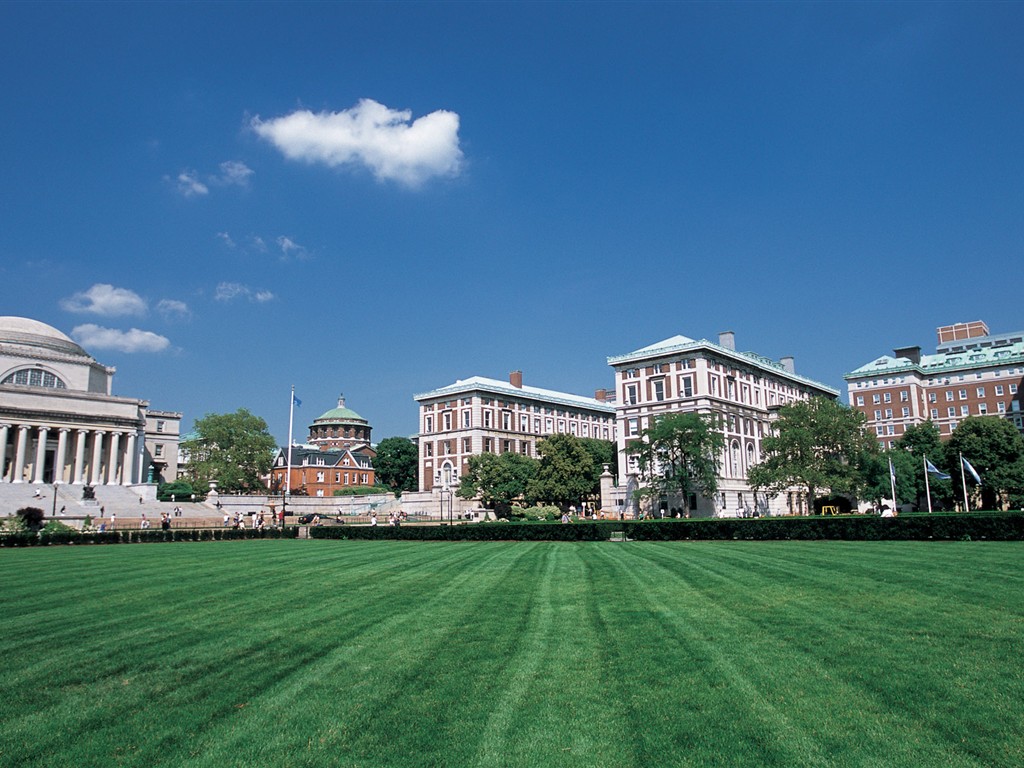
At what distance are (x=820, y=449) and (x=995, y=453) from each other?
944 inches

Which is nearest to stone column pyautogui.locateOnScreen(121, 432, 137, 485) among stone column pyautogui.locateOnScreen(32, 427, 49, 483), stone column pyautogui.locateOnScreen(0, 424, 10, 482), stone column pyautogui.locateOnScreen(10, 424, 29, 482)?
stone column pyautogui.locateOnScreen(32, 427, 49, 483)

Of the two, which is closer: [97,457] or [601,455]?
[97,457]

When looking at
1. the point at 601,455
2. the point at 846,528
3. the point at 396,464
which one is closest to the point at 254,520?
the point at 601,455

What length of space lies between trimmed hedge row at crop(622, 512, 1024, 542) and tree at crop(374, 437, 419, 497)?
305 feet

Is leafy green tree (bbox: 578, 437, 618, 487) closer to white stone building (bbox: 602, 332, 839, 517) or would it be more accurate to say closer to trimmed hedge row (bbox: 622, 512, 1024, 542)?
white stone building (bbox: 602, 332, 839, 517)

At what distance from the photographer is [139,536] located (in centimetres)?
4338

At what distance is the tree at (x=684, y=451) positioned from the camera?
215 feet

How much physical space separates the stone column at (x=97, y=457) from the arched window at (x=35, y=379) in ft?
31.4

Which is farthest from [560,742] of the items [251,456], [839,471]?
[251,456]

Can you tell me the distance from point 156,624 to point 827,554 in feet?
72.7

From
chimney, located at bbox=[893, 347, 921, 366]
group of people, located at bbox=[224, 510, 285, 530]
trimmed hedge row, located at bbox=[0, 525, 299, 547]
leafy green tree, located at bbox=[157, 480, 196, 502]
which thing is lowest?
trimmed hedge row, located at bbox=[0, 525, 299, 547]

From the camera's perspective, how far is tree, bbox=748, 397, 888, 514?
218 ft

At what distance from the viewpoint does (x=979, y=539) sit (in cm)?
3141

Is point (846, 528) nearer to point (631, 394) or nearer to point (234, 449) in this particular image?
point (631, 394)
